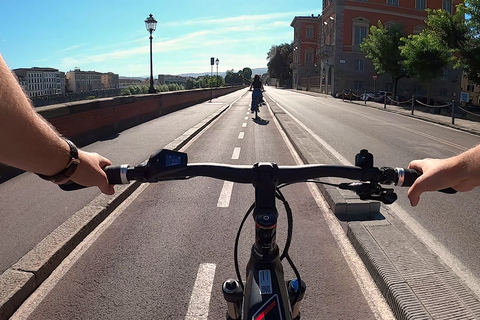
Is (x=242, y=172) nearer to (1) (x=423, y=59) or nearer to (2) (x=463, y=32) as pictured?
(2) (x=463, y=32)

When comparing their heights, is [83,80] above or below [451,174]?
above

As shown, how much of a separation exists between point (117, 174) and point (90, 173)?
0.12 meters

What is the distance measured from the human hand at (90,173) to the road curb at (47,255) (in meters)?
1.97

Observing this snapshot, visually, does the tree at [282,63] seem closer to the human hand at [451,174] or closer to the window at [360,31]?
the window at [360,31]

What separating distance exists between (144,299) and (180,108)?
22.1m

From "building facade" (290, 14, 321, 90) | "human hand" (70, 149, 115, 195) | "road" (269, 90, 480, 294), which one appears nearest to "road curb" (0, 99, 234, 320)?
"human hand" (70, 149, 115, 195)

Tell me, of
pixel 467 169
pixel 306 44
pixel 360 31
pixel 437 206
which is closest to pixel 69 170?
pixel 467 169

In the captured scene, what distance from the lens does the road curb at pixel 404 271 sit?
287cm

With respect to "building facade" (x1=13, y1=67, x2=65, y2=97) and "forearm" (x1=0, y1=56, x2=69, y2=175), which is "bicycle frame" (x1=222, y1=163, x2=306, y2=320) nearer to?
"forearm" (x1=0, y1=56, x2=69, y2=175)

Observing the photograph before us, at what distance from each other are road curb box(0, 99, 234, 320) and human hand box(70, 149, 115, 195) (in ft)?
6.46

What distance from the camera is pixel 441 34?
2330 centimetres

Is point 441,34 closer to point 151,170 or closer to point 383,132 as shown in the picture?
point 383,132

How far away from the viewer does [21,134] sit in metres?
1.17

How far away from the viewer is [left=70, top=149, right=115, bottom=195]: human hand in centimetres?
160
